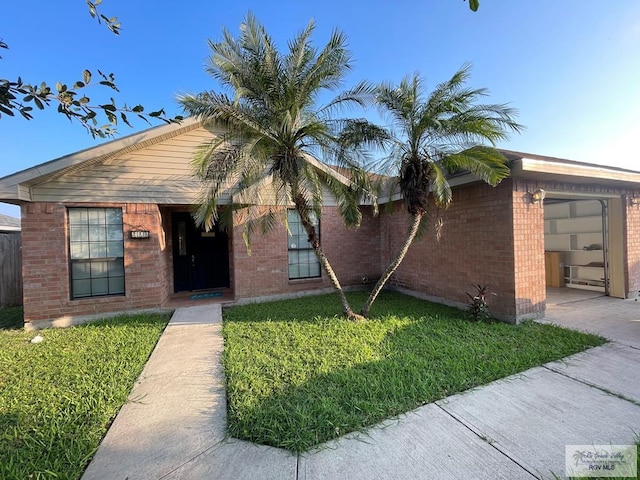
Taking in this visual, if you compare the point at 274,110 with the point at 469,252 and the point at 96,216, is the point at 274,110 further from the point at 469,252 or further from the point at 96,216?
the point at 469,252

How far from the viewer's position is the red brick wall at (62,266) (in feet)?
20.9

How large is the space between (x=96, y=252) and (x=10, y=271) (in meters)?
4.36

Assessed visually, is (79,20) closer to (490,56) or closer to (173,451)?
(173,451)

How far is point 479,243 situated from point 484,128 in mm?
2696

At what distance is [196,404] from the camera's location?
10.9ft

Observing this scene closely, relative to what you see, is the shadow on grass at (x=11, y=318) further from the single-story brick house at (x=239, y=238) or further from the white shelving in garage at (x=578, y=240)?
the white shelving in garage at (x=578, y=240)

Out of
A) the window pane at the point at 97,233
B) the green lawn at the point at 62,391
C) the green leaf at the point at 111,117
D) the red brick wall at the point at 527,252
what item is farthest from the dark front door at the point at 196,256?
the red brick wall at the point at 527,252

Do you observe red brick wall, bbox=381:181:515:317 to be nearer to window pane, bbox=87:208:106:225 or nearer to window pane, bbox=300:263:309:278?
window pane, bbox=300:263:309:278

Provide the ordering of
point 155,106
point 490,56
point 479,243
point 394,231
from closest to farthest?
point 155,106, point 490,56, point 479,243, point 394,231

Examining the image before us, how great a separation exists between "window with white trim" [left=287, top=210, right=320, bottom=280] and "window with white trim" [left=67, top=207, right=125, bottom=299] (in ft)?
15.3

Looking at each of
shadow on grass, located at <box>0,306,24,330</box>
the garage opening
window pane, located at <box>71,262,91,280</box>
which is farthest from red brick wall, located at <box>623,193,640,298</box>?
shadow on grass, located at <box>0,306,24,330</box>

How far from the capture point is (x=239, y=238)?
27.0ft

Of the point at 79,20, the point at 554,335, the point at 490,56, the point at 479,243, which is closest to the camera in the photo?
the point at 79,20

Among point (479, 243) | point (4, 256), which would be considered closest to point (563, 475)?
point (479, 243)
